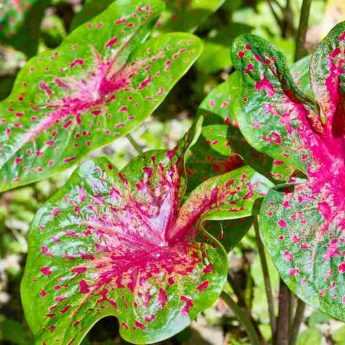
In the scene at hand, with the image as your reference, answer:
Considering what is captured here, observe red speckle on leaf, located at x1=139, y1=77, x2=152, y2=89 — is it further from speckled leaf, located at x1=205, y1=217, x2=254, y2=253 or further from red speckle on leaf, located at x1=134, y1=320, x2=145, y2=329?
red speckle on leaf, located at x1=134, y1=320, x2=145, y2=329

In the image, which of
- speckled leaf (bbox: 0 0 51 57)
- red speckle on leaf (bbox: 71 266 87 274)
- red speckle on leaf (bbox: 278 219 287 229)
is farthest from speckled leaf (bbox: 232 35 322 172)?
speckled leaf (bbox: 0 0 51 57)

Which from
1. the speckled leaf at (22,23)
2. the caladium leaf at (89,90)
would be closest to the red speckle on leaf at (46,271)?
the caladium leaf at (89,90)

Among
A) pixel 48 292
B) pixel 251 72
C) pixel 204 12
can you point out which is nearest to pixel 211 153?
pixel 251 72

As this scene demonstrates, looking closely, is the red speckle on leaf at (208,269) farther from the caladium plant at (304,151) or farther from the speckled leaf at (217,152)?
the speckled leaf at (217,152)

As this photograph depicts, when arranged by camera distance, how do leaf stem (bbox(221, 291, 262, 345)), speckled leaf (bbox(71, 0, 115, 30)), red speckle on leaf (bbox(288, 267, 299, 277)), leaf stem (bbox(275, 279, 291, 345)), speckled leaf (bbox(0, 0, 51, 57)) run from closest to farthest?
red speckle on leaf (bbox(288, 267, 299, 277))
leaf stem (bbox(221, 291, 262, 345))
leaf stem (bbox(275, 279, 291, 345))
speckled leaf (bbox(71, 0, 115, 30))
speckled leaf (bbox(0, 0, 51, 57))

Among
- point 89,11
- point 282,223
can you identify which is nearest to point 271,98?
point 282,223

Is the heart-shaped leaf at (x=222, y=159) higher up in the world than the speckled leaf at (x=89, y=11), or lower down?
lower down

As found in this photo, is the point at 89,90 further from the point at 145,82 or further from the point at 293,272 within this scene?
the point at 293,272

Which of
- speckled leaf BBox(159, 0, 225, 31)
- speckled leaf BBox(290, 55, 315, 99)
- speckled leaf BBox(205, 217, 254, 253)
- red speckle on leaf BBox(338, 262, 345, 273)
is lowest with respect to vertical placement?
speckled leaf BBox(205, 217, 254, 253)

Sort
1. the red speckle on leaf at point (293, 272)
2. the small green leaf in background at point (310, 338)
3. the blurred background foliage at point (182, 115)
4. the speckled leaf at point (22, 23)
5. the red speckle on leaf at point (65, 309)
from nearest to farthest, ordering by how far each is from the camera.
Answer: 1. the red speckle on leaf at point (293, 272)
2. the red speckle on leaf at point (65, 309)
3. the small green leaf in background at point (310, 338)
4. the blurred background foliage at point (182, 115)
5. the speckled leaf at point (22, 23)
